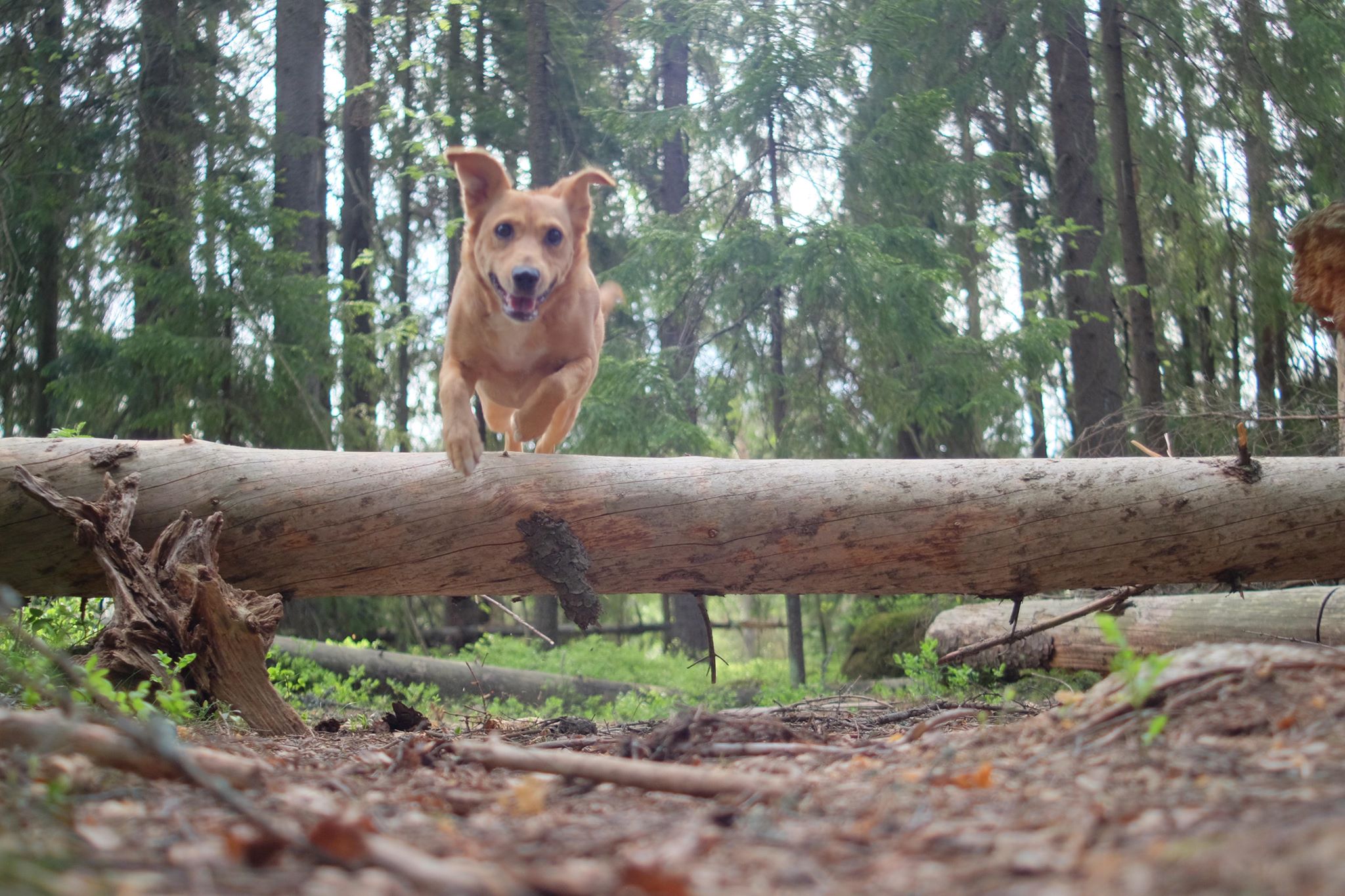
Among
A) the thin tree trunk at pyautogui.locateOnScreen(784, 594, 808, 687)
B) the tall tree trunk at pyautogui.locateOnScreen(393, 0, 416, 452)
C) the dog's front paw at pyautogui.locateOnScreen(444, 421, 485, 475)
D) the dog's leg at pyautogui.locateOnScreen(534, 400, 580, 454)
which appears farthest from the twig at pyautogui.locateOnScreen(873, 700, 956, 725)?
the tall tree trunk at pyautogui.locateOnScreen(393, 0, 416, 452)

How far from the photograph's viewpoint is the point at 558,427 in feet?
20.4

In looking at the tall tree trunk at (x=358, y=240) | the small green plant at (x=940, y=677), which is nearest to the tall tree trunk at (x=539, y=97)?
the tall tree trunk at (x=358, y=240)

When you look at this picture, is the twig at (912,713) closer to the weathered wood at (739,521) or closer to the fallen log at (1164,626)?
the weathered wood at (739,521)

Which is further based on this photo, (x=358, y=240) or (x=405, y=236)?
(x=358, y=240)

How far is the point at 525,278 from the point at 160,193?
318 inches

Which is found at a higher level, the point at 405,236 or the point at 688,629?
the point at 405,236

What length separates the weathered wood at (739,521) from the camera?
189 inches

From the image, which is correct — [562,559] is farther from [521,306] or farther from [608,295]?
[608,295]

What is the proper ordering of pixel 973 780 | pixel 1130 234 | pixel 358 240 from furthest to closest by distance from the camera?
pixel 358 240 < pixel 1130 234 < pixel 973 780

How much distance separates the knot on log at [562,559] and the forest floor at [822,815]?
1294 mm

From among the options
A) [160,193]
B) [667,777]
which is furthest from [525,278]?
[160,193]

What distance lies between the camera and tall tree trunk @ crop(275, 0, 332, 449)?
10.3m

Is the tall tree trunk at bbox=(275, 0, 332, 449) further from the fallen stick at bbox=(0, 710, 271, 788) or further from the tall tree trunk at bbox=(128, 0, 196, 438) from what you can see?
the fallen stick at bbox=(0, 710, 271, 788)

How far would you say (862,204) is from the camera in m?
12.3
